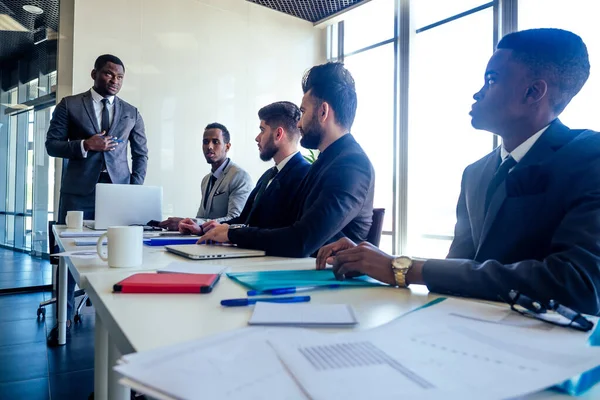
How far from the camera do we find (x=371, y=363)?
49 centimetres

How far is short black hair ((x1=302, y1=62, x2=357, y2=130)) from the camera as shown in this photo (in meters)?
1.94

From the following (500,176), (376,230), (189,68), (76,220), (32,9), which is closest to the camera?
(500,176)

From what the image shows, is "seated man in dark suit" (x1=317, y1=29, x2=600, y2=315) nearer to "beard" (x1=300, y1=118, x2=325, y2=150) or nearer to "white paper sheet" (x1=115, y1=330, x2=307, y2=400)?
"white paper sheet" (x1=115, y1=330, x2=307, y2=400)

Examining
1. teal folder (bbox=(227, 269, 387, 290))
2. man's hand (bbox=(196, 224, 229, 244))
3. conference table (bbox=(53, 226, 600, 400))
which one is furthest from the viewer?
man's hand (bbox=(196, 224, 229, 244))

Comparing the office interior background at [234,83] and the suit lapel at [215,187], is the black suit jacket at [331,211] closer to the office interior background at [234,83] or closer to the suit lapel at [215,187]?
the suit lapel at [215,187]

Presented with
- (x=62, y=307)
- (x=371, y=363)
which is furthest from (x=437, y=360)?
(x=62, y=307)

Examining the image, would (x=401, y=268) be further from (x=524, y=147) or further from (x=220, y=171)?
(x=220, y=171)

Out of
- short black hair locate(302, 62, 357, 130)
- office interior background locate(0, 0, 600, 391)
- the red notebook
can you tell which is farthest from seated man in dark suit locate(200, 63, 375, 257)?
office interior background locate(0, 0, 600, 391)

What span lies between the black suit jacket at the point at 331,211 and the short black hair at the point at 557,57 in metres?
0.63

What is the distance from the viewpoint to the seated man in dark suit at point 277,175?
2.07m

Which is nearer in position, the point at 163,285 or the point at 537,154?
the point at 163,285

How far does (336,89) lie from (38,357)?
226 cm

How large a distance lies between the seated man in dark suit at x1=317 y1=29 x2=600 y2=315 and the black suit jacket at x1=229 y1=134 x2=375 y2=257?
0.86 feet

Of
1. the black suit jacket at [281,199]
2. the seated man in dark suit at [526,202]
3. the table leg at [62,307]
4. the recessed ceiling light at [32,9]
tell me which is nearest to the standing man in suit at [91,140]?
the table leg at [62,307]
